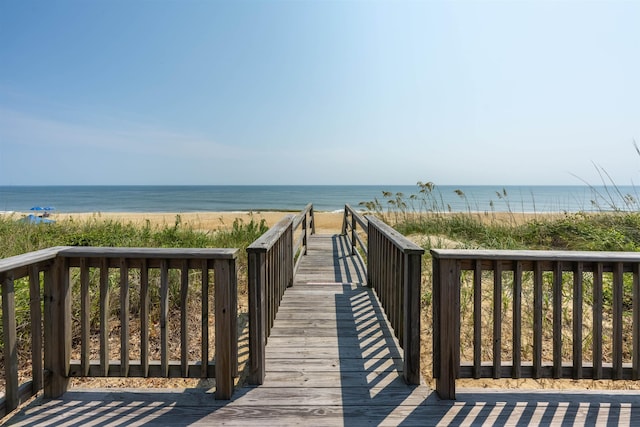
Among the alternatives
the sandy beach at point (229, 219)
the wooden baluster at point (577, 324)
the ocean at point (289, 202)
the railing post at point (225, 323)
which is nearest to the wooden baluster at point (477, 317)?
the wooden baluster at point (577, 324)

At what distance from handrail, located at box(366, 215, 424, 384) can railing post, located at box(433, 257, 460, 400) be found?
148mm

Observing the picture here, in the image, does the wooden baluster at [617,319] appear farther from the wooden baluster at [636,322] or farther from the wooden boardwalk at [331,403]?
the wooden boardwalk at [331,403]

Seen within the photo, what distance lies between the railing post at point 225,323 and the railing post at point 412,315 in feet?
3.86

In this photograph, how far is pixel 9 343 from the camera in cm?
188

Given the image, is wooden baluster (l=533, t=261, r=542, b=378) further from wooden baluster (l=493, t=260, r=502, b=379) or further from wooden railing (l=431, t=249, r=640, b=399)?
wooden baluster (l=493, t=260, r=502, b=379)

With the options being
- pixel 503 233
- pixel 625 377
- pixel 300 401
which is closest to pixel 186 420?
pixel 300 401

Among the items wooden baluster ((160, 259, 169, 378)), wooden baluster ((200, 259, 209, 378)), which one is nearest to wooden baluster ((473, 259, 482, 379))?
wooden baluster ((200, 259, 209, 378))

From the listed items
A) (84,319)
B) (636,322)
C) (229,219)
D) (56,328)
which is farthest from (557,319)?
(229,219)

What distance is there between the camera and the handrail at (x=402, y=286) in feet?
7.40

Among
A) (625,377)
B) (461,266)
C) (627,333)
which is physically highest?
(461,266)

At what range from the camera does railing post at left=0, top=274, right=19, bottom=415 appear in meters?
1.85

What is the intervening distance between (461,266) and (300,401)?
1368mm

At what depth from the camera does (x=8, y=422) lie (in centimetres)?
189

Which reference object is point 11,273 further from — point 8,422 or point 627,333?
point 627,333
